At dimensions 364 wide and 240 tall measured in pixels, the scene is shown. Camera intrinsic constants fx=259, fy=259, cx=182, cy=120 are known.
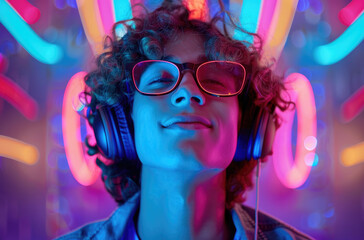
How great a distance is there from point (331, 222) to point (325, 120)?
35.0 inches

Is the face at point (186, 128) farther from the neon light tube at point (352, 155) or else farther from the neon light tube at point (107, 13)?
the neon light tube at point (352, 155)

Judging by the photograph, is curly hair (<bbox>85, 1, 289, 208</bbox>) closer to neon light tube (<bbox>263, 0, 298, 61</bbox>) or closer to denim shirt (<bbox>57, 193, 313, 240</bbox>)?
denim shirt (<bbox>57, 193, 313, 240</bbox>)

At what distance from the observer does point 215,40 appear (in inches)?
49.1

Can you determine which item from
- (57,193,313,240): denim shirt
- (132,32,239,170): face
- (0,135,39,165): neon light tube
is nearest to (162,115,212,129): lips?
(132,32,239,170): face

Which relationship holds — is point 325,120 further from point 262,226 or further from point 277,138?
point 262,226

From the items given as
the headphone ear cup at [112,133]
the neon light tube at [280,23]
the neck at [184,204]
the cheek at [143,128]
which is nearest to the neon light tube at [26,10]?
the headphone ear cup at [112,133]

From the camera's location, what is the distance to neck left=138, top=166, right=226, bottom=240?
3.79 feet

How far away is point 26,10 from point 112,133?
1567 millimetres

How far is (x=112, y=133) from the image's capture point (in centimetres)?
120

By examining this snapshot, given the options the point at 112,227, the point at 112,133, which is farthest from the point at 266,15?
the point at 112,227

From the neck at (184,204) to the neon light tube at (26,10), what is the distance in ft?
5.44

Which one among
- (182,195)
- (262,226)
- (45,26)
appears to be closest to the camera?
(182,195)

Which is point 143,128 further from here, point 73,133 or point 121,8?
point 121,8

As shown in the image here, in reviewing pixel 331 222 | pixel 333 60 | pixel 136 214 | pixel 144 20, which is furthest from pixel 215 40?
pixel 331 222
